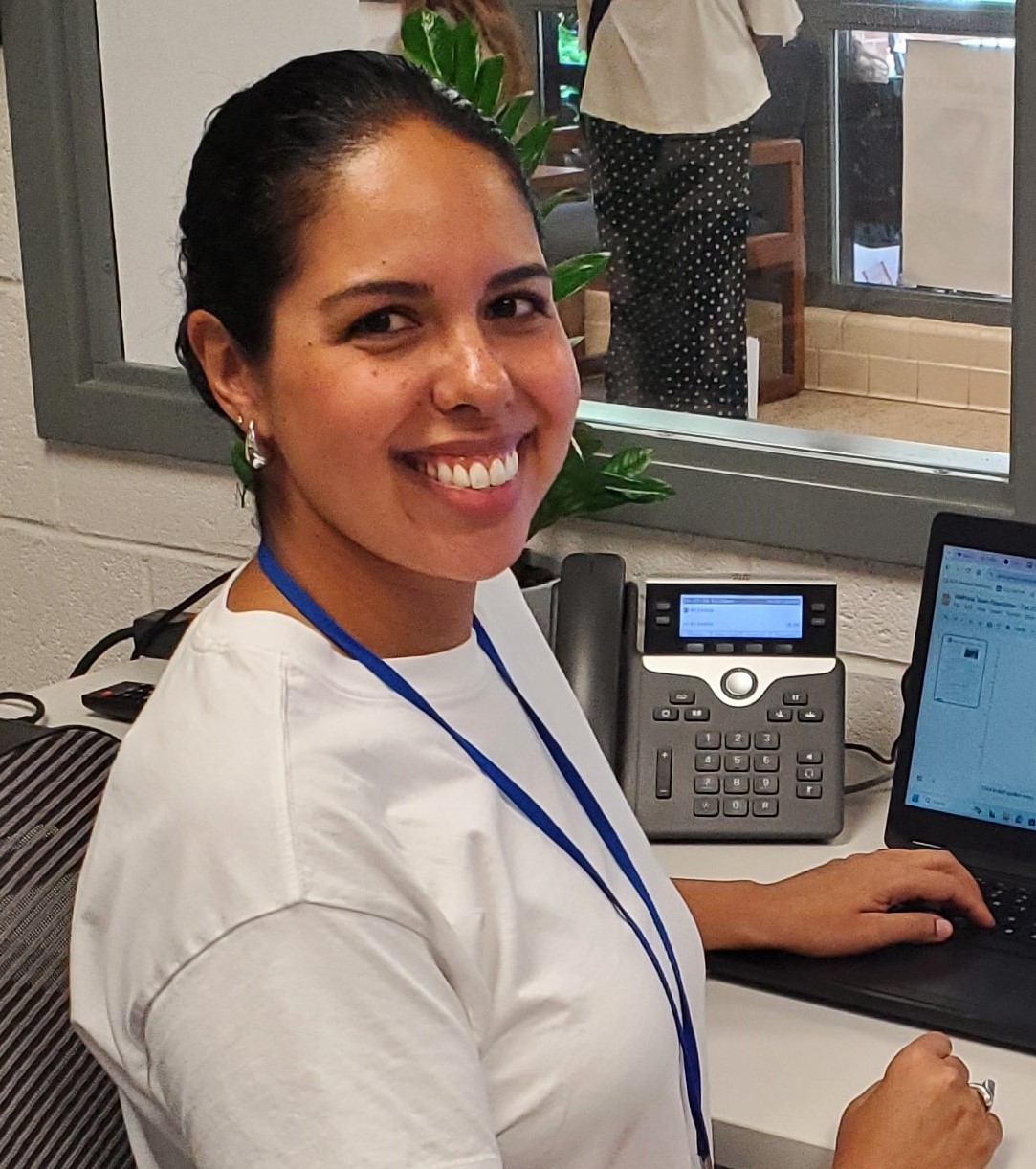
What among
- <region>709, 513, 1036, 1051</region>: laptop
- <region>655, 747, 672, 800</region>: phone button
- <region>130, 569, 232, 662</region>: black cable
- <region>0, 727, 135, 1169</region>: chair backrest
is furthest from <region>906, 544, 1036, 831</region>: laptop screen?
<region>130, 569, 232, 662</region>: black cable

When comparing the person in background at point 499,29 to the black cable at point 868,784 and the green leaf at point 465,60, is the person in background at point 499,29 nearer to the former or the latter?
the green leaf at point 465,60

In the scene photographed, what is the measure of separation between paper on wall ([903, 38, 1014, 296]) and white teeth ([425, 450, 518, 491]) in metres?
0.77

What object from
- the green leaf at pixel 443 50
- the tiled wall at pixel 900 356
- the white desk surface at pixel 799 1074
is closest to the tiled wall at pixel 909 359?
the tiled wall at pixel 900 356

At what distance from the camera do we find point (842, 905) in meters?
1.32

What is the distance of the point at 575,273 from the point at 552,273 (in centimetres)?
2

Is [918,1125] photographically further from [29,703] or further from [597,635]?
[29,703]

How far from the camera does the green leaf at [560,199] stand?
1.73 meters

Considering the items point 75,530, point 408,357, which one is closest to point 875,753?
point 408,357

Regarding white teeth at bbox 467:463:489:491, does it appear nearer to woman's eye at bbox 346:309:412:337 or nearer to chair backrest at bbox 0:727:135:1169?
woman's eye at bbox 346:309:412:337

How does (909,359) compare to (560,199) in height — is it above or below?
below

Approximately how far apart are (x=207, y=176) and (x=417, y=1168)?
0.52 meters

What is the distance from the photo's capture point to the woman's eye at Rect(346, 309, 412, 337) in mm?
930

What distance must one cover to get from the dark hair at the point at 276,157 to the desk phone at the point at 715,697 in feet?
2.07

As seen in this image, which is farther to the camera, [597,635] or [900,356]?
[900,356]
